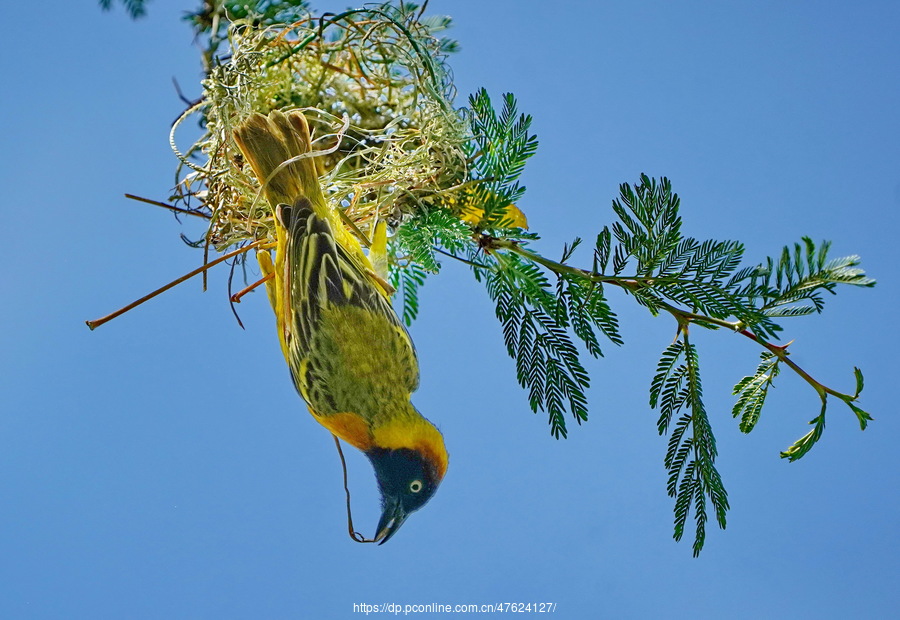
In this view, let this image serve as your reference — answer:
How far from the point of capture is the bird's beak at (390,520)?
1484 mm

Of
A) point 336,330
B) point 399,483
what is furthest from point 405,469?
point 336,330

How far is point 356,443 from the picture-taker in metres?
1.44

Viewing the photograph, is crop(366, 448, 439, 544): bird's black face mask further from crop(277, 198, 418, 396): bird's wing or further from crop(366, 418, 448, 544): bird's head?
crop(277, 198, 418, 396): bird's wing

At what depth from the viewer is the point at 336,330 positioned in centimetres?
137

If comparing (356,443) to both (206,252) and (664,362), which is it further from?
(664,362)

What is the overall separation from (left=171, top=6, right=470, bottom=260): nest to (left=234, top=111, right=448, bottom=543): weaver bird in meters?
0.06

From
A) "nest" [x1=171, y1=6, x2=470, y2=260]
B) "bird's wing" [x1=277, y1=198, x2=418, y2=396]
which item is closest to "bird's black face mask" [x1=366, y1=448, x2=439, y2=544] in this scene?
"bird's wing" [x1=277, y1=198, x2=418, y2=396]

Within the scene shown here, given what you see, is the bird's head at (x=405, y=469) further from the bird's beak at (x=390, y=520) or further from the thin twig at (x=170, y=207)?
the thin twig at (x=170, y=207)

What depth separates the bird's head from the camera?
1.43 metres

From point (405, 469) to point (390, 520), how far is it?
12cm

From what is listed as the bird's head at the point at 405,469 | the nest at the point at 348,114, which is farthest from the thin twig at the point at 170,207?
the bird's head at the point at 405,469

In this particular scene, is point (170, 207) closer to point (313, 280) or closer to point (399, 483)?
point (313, 280)

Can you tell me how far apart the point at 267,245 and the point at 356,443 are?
39cm

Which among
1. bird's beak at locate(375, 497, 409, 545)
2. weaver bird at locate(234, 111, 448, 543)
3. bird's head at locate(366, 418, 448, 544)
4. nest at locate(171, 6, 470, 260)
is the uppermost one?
nest at locate(171, 6, 470, 260)
